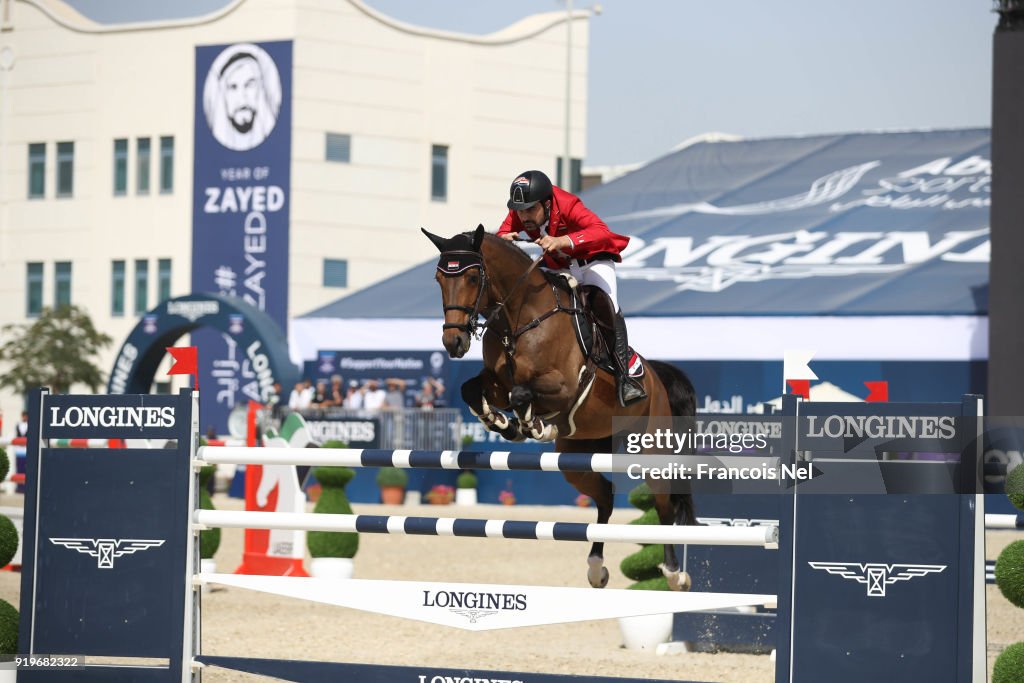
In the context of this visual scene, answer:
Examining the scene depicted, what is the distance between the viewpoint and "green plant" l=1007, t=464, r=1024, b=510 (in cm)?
484

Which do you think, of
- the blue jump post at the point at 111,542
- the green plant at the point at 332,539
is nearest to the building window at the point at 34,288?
the green plant at the point at 332,539

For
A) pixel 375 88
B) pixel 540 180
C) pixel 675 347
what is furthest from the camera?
pixel 375 88

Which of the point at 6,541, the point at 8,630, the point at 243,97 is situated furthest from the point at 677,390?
the point at 243,97

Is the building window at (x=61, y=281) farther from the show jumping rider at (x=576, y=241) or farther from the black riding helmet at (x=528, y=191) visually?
Answer: the black riding helmet at (x=528, y=191)

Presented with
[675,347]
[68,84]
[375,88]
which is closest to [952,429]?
[675,347]

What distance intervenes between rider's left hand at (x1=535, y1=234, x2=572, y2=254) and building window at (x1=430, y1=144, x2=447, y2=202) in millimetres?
26811

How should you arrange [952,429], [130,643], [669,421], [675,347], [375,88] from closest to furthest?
[952,429] → [130,643] → [669,421] → [675,347] → [375,88]

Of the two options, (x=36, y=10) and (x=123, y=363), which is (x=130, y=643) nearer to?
(x=123, y=363)

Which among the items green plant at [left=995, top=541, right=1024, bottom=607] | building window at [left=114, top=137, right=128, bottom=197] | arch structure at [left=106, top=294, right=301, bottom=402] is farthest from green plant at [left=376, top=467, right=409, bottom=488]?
building window at [left=114, top=137, right=128, bottom=197]

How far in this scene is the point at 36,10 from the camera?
34000 millimetres

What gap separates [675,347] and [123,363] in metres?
7.02

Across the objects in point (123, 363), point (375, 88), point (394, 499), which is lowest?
point (394, 499)

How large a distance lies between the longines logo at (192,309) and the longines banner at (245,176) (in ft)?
37.6

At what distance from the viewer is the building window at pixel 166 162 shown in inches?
1272
